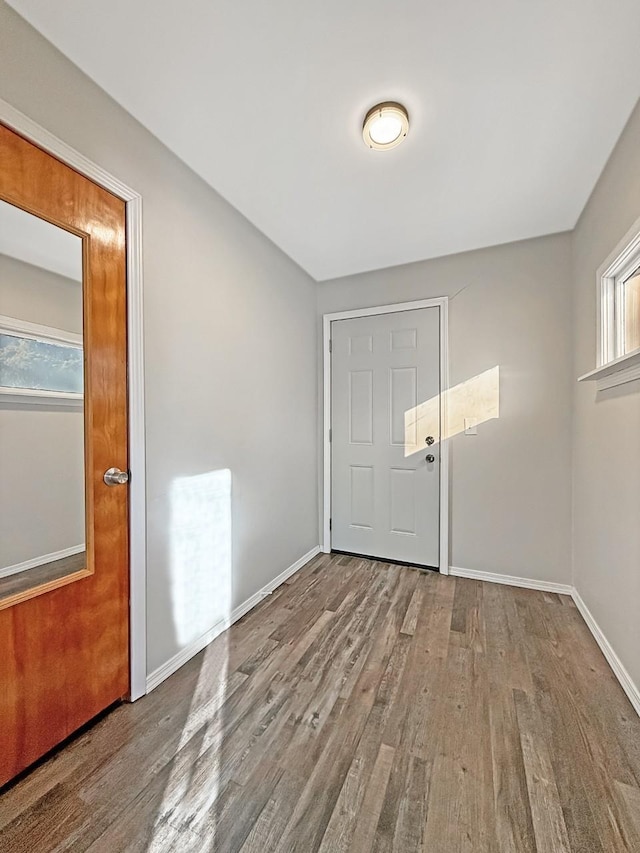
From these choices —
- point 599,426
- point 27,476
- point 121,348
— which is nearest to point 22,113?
point 121,348

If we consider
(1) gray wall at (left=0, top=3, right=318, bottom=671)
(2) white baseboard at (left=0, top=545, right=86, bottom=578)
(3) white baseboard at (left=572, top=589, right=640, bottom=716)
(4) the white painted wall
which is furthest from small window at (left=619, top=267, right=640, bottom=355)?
(2) white baseboard at (left=0, top=545, right=86, bottom=578)

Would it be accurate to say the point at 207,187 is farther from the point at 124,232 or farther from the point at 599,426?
the point at 599,426

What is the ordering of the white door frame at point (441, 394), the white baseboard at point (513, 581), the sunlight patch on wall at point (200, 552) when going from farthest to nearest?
the white door frame at point (441, 394), the white baseboard at point (513, 581), the sunlight patch on wall at point (200, 552)

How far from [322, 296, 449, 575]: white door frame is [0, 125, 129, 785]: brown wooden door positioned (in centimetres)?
198

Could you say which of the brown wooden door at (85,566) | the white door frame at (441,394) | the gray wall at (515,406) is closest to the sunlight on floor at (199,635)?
the brown wooden door at (85,566)

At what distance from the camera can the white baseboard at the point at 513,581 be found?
8.45 ft

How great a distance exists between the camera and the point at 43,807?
1142 millimetres

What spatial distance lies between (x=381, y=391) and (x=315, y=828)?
2597 mm

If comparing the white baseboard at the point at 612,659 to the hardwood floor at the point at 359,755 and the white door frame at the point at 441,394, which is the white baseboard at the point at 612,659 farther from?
the white door frame at the point at 441,394

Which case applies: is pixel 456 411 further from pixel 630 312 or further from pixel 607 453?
pixel 630 312

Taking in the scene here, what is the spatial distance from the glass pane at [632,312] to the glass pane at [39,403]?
256 cm

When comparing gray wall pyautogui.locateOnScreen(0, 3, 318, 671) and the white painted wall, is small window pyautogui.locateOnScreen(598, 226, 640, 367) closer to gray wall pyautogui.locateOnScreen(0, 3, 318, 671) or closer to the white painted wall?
gray wall pyautogui.locateOnScreen(0, 3, 318, 671)

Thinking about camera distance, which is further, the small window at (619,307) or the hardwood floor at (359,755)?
the small window at (619,307)

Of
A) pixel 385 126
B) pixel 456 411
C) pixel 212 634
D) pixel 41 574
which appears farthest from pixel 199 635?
pixel 385 126
